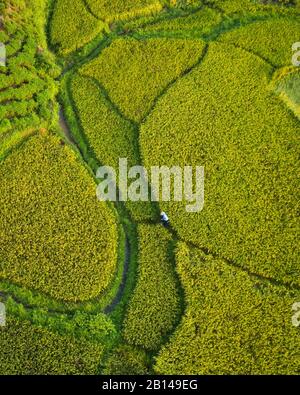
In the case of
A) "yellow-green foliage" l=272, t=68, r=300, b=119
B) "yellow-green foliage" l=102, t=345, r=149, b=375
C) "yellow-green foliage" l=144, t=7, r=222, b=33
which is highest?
"yellow-green foliage" l=144, t=7, r=222, b=33

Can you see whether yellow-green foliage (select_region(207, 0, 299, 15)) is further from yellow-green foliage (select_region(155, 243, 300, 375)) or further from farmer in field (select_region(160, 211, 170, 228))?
yellow-green foliage (select_region(155, 243, 300, 375))

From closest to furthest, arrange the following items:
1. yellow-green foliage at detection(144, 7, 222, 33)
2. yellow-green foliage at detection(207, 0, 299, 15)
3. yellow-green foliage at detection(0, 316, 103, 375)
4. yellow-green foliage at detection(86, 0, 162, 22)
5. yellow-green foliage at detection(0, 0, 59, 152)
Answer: yellow-green foliage at detection(0, 316, 103, 375) → yellow-green foliage at detection(0, 0, 59, 152) → yellow-green foliage at detection(144, 7, 222, 33) → yellow-green foliage at detection(86, 0, 162, 22) → yellow-green foliage at detection(207, 0, 299, 15)

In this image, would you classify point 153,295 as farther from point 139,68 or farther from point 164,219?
point 139,68

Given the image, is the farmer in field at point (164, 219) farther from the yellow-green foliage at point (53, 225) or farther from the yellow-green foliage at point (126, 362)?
the yellow-green foliage at point (126, 362)

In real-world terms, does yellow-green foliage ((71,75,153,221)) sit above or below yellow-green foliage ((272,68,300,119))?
below

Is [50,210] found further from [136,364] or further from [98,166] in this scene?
[136,364]

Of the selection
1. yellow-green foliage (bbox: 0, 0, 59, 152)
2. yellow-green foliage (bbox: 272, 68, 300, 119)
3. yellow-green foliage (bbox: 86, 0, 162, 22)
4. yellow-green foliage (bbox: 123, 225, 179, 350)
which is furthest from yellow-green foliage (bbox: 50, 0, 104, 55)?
yellow-green foliage (bbox: 123, 225, 179, 350)

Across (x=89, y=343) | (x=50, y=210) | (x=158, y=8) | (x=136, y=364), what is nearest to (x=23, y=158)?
(x=50, y=210)
